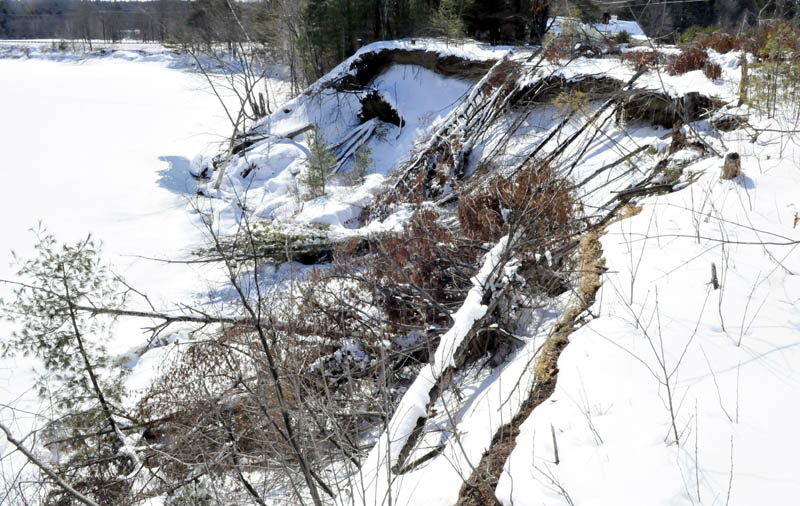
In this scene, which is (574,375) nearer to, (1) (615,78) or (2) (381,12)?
(1) (615,78)

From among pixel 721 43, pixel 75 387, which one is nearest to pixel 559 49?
pixel 721 43

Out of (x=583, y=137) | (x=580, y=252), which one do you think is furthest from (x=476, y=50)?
(x=580, y=252)

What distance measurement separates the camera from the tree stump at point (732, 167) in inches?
147

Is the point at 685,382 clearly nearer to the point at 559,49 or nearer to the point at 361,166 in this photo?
the point at 559,49

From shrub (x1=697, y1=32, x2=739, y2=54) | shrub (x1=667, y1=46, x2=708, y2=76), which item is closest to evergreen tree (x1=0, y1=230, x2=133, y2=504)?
shrub (x1=667, y1=46, x2=708, y2=76)

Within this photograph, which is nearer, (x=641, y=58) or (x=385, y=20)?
(x=641, y=58)

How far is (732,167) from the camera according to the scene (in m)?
3.74

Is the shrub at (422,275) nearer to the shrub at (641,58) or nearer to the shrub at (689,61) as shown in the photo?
the shrub at (641,58)

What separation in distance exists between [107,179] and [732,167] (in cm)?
1744

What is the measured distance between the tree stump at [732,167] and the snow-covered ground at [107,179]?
6049mm

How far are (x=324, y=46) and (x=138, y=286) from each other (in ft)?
37.3

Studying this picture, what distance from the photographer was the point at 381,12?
15.9 meters

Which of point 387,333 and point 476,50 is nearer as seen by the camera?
point 387,333

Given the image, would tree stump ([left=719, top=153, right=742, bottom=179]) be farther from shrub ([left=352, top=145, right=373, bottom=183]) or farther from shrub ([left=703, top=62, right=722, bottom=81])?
shrub ([left=352, top=145, right=373, bottom=183])
